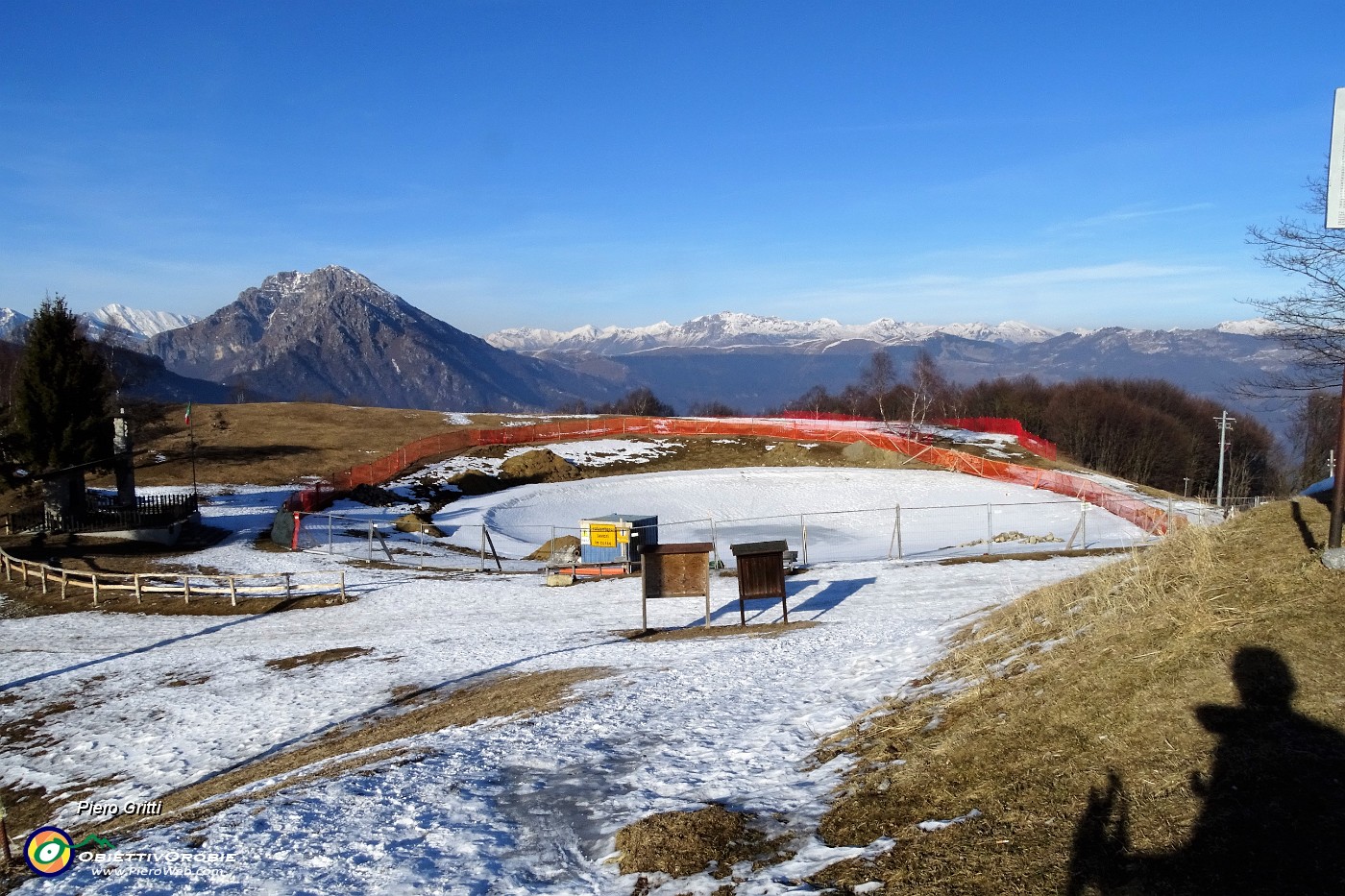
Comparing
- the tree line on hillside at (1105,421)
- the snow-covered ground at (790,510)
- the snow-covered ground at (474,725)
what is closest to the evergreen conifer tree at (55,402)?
the snow-covered ground at (474,725)

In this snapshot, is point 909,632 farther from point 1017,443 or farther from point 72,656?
point 1017,443

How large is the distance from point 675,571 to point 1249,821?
44.5 feet

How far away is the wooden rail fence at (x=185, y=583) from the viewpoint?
27.8 meters

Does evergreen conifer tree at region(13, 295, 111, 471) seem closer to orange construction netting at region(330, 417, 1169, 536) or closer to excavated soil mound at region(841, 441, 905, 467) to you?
orange construction netting at region(330, 417, 1169, 536)

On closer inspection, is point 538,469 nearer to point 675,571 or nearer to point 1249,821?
point 675,571

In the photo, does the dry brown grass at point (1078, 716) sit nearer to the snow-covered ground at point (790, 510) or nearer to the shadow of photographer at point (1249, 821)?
the shadow of photographer at point (1249, 821)

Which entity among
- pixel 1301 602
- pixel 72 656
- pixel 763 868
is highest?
pixel 1301 602

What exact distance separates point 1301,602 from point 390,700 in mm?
14065

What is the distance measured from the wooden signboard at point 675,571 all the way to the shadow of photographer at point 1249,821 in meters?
12.0

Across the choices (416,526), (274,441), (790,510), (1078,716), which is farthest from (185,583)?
(274,441)

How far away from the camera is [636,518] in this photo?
30703 millimetres

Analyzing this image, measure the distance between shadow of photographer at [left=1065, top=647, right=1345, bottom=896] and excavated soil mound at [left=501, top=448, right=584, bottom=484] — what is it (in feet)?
166

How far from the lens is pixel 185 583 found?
93.5 feet

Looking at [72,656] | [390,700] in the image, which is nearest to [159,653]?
[72,656]
